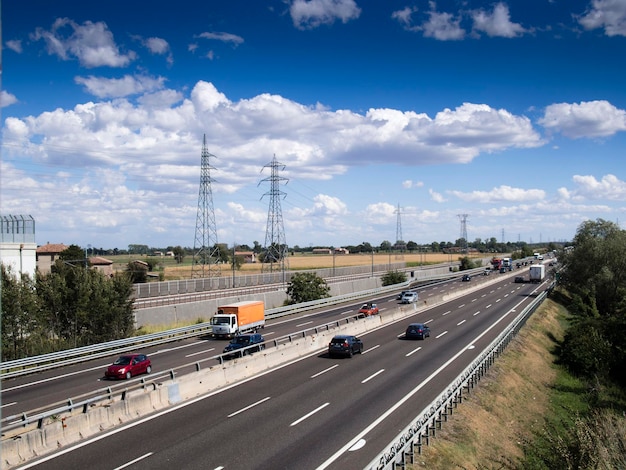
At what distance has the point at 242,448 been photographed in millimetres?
16375

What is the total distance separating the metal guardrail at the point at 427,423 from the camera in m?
14.3

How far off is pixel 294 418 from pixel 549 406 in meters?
18.9

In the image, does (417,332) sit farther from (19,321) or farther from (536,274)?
(536,274)

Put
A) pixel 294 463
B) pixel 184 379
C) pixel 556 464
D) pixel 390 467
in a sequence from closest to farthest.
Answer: pixel 390 467
pixel 294 463
pixel 556 464
pixel 184 379

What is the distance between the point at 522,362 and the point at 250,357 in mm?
19811

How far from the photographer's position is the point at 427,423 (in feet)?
59.7

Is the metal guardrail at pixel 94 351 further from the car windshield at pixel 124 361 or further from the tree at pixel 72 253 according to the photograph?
the tree at pixel 72 253

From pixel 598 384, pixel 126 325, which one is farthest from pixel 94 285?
pixel 598 384

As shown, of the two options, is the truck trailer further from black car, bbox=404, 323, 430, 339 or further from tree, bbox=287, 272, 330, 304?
tree, bbox=287, 272, 330, 304

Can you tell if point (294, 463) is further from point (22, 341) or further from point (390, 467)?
point (22, 341)

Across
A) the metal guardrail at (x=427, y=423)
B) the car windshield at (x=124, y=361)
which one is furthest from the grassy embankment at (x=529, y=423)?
the car windshield at (x=124, y=361)

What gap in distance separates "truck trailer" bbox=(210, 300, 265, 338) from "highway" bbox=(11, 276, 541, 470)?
5176 mm

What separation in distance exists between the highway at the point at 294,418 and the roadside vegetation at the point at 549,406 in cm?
183

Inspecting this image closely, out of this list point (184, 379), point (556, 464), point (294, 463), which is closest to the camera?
point (294, 463)
